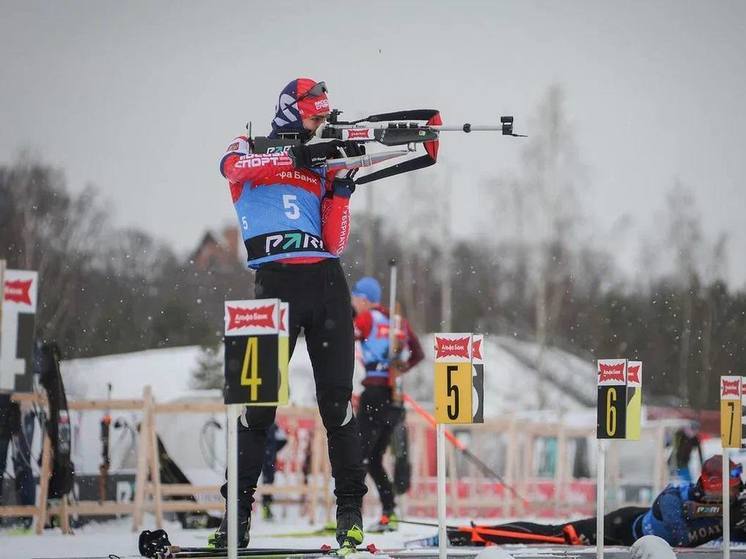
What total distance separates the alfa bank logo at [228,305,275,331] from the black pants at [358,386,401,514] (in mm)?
5823

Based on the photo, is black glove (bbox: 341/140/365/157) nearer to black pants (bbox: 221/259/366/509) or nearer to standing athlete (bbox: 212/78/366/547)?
standing athlete (bbox: 212/78/366/547)

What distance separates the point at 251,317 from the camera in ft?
13.7

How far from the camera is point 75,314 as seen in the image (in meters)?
15.7

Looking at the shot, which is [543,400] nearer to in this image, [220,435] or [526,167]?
[526,167]

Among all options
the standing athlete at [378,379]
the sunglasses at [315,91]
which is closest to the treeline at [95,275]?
the standing athlete at [378,379]

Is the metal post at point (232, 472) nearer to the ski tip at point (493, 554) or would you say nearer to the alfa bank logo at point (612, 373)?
the ski tip at point (493, 554)

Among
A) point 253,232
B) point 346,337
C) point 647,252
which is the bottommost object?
point 346,337

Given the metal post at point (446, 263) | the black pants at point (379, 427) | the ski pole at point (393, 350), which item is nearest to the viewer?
the black pants at point (379, 427)

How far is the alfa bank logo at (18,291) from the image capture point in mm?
5223

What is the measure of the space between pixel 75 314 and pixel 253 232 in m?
11.0

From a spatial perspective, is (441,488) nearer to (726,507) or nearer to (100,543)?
(726,507)

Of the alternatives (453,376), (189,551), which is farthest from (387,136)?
(189,551)

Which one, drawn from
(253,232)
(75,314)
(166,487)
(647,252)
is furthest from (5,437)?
(647,252)

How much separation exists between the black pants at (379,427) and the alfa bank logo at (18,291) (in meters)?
4.96
